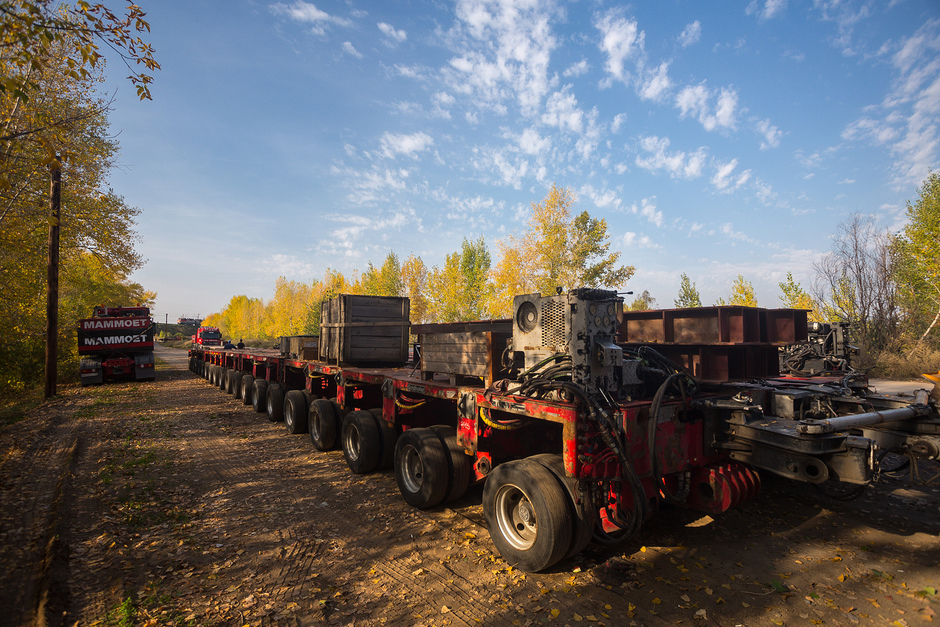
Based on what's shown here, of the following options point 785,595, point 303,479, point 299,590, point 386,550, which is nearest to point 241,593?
point 299,590

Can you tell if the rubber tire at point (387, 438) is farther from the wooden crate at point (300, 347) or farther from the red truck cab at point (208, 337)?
the red truck cab at point (208, 337)

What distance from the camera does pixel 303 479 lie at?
6.92m

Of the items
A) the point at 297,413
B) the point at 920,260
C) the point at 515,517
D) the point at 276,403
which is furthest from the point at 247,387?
the point at 920,260

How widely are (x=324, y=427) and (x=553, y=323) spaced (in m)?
5.87

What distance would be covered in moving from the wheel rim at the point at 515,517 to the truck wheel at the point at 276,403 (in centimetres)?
866

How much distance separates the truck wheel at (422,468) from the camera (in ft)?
17.7

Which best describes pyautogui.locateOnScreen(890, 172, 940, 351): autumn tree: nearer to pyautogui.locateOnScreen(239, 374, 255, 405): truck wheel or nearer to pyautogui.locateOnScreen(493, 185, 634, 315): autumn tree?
pyautogui.locateOnScreen(493, 185, 634, 315): autumn tree

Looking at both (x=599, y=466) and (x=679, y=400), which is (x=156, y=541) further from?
(x=679, y=400)

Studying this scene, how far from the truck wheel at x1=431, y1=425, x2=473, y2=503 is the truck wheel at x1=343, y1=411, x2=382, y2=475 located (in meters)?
1.83

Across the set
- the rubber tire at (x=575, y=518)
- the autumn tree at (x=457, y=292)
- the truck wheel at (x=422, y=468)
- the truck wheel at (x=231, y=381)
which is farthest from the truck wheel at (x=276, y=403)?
the autumn tree at (x=457, y=292)

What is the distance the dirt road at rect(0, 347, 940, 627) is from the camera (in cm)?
345

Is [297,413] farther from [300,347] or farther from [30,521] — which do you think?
[30,521]

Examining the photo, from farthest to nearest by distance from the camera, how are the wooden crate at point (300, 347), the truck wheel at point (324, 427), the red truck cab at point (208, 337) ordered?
the red truck cab at point (208, 337), the wooden crate at point (300, 347), the truck wheel at point (324, 427)

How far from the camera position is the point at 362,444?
6988 mm
